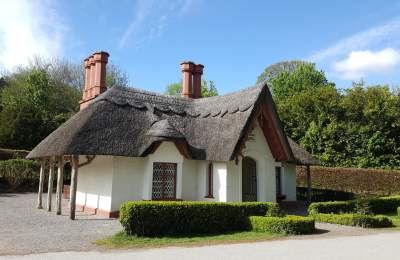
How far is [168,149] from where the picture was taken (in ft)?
61.3

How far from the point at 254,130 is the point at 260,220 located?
7164 mm

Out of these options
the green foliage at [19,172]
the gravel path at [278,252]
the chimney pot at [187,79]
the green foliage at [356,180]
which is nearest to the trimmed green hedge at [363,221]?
the gravel path at [278,252]

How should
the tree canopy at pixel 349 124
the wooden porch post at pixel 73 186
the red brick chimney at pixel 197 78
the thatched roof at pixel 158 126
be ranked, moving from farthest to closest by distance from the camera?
the tree canopy at pixel 349 124 → the red brick chimney at pixel 197 78 → the thatched roof at pixel 158 126 → the wooden porch post at pixel 73 186

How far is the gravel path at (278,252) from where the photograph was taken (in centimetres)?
938

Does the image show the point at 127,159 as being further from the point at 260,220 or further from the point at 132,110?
the point at 260,220

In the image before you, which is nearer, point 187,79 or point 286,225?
point 286,225

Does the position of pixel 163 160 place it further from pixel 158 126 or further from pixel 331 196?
pixel 331 196

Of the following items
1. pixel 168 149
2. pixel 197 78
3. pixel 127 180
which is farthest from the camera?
pixel 197 78

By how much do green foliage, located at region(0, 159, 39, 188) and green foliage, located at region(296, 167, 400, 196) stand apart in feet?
69.1

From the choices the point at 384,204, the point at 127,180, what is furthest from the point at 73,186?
the point at 384,204

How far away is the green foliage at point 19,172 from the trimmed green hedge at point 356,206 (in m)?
21.8

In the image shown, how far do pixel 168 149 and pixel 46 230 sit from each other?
692 cm

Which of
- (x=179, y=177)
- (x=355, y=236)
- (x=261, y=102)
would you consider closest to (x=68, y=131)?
(x=179, y=177)

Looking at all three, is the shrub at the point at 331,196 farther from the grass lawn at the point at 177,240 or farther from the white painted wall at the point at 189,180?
the grass lawn at the point at 177,240
